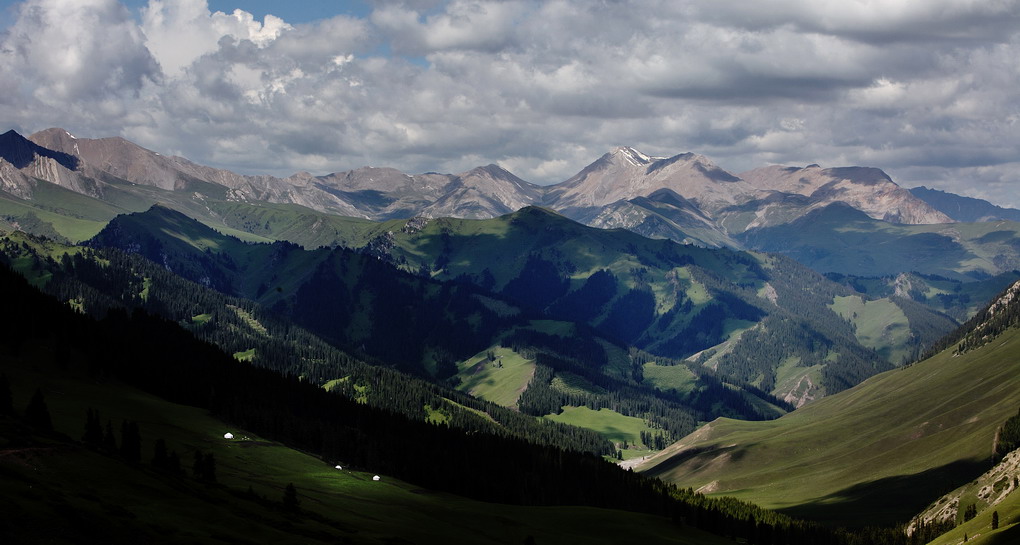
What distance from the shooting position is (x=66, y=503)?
77.7 metres

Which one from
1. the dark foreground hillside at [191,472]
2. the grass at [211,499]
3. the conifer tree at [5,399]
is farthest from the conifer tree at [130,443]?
the conifer tree at [5,399]

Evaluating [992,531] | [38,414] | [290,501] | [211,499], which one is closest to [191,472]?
[290,501]

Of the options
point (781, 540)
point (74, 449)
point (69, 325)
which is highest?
point (69, 325)

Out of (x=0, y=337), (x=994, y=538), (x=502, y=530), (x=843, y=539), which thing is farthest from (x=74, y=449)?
(x=843, y=539)

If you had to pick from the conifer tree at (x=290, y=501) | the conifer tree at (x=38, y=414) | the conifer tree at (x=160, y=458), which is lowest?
the conifer tree at (x=290, y=501)

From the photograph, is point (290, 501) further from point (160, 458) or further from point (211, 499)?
point (160, 458)

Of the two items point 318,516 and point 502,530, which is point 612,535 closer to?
point 502,530

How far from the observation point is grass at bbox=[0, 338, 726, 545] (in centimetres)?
7862

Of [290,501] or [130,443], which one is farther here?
[130,443]

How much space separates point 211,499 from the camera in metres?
98.1

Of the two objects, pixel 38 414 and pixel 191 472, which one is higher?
pixel 38 414

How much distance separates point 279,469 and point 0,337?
6730 cm

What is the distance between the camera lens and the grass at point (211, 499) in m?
78.6

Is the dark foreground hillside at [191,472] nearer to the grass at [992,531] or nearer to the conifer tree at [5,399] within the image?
the conifer tree at [5,399]
